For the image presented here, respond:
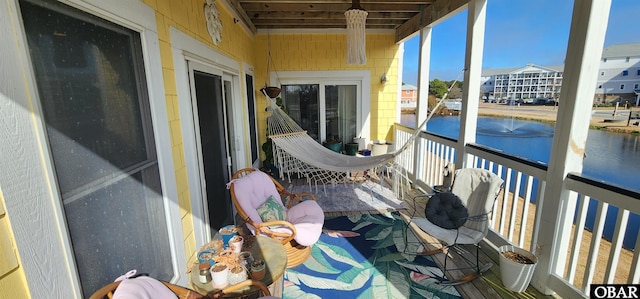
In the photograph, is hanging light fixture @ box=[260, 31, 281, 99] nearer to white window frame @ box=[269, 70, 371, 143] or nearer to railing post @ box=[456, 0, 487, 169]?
white window frame @ box=[269, 70, 371, 143]

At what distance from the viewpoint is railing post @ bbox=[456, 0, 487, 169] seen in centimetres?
264

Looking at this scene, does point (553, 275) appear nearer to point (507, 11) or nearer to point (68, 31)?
point (68, 31)

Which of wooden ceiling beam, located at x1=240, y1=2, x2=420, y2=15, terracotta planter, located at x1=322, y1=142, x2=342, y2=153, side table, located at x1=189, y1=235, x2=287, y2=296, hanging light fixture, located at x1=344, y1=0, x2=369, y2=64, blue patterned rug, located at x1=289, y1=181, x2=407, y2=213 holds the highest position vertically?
wooden ceiling beam, located at x1=240, y1=2, x2=420, y2=15

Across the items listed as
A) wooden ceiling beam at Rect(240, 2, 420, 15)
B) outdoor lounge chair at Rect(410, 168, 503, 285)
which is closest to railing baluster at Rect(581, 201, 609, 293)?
outdoor lounge chair at Rect(410, 168, 503, 285)

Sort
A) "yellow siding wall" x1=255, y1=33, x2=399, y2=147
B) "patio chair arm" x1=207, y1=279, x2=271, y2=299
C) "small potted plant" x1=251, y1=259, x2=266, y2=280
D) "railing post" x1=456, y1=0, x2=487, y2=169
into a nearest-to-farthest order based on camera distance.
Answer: "patio chair arm" x1=207, y1=279, x2=271, y2=299
"small potted plant" x1=251, y1=259, x2=266, y2=280
"railing post" x1=456, y1=0, x2=487, y2=169
"yellow siding wall" x1=255, y1=33, x2=399, y2=147

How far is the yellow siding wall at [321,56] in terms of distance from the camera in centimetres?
471

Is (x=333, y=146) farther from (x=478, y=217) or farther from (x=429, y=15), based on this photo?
(x=478, y=217)

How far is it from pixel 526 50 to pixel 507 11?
4.50ft

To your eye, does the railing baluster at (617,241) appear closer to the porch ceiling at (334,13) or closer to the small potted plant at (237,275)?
the small potted plant at (237,275)

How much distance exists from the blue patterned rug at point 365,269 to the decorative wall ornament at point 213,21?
228cm

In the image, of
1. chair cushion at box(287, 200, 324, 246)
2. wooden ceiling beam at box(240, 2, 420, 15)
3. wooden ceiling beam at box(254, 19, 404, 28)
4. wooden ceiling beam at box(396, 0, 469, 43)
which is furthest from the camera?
wooden ceiling beam at box(254, 19, 404, 28)

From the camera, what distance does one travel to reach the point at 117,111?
1.20 metres

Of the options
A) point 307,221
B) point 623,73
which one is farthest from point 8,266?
point 623,73

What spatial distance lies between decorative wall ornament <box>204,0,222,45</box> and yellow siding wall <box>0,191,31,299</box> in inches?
82.2
